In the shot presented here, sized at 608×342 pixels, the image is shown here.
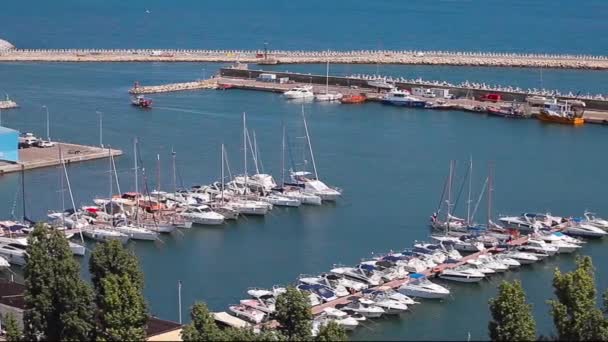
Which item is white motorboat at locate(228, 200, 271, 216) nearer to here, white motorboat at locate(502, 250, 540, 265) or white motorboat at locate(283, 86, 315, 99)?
white motorboat at locate(502, 250, 540, 265)

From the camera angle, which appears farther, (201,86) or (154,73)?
(154,73)

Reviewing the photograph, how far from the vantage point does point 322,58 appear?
37594 mm

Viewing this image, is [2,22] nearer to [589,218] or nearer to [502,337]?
[589,218]

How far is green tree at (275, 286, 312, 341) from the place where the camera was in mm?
9656

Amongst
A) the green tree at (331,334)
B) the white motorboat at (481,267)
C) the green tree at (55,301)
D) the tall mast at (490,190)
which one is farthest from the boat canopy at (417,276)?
the green tree at (331,334)

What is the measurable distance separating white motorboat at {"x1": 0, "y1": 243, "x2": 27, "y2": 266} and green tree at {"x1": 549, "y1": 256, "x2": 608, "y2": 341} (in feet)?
24.0

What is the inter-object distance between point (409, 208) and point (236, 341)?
9.38 meters

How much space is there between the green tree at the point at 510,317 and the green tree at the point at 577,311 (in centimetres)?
42

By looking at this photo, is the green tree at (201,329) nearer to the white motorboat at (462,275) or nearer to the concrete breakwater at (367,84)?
the white motorboat at (462,275)

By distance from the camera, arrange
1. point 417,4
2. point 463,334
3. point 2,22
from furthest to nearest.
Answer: point 417,4 < point 2,22 < point 463,334

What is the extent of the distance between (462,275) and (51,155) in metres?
9.75

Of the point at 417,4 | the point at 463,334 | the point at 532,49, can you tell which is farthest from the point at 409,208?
the point at 417,4

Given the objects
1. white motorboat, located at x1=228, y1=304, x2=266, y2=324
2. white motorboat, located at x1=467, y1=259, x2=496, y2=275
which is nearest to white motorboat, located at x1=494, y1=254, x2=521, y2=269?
white motorboat, located at x1=467, y1=259, x2=496, y2=275

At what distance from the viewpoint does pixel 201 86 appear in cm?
3116
